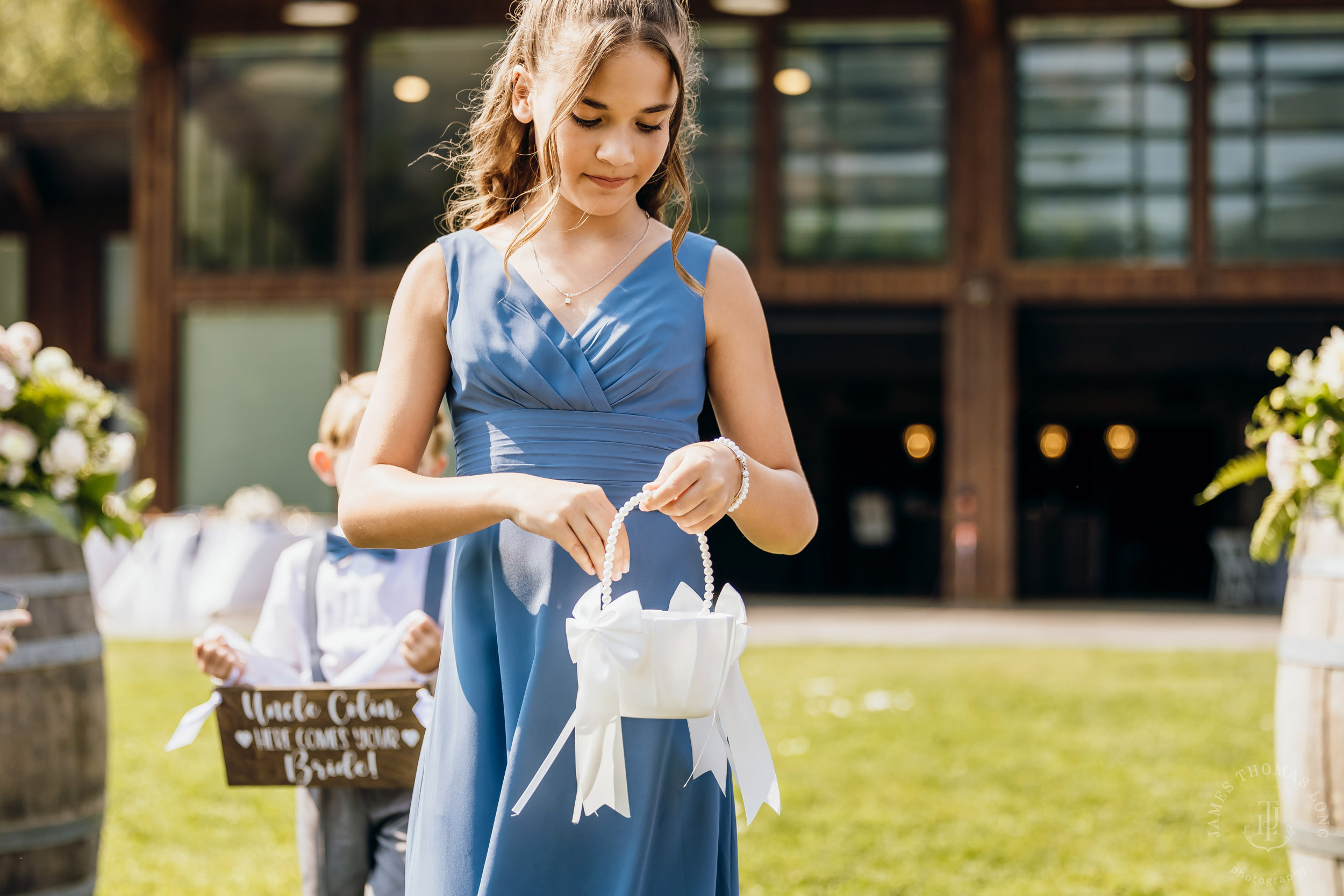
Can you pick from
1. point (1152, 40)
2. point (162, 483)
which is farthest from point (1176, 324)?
point (162, 483)

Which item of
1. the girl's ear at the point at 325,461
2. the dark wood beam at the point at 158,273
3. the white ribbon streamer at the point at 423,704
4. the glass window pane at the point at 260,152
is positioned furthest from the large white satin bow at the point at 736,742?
the dark wood beam at the point at 158,273

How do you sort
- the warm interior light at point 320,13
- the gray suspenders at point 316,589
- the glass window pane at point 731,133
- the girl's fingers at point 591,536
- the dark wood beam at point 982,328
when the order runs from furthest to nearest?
the warm interior light at point 320,13, the glass window pane at point 731,133, the dark wood beam at point 982,328, the gray suspenders at point 316,589, the girl's fingers at point 591,536

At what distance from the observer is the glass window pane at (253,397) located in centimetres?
1520

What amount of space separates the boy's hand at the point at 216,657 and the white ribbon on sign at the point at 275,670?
0.07ft

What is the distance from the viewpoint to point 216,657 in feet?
8.43

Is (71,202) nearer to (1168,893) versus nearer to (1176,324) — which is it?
(1176,324)

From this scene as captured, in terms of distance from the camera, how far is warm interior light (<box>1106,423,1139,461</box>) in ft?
65.3

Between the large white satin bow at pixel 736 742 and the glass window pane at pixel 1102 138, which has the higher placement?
the glass window pane at pixel 1102 138

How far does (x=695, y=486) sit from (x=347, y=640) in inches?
63.2

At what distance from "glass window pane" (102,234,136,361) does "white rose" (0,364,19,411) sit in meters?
17.6

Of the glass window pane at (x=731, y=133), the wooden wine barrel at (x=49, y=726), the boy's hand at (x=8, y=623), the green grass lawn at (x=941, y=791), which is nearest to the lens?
the boy's hand at (x=8, y=623)

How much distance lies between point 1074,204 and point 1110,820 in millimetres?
10183

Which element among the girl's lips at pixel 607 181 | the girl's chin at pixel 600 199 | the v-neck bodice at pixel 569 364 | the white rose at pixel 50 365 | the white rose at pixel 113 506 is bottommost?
the white rose at pixel 113 506

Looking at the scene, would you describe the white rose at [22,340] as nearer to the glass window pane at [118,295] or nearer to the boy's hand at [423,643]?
the boy's hand at [423,643]
